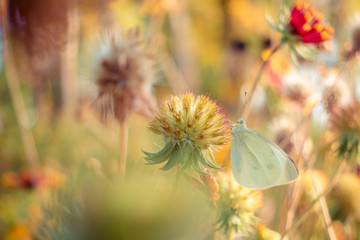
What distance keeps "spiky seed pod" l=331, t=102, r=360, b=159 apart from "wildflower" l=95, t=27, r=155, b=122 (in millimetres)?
457

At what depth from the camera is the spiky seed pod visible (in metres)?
0.79

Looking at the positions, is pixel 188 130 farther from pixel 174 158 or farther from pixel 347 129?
pixel 347 129

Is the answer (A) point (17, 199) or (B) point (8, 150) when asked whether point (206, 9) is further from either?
(A) point (17, 199)

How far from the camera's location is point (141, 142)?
47.3 inches

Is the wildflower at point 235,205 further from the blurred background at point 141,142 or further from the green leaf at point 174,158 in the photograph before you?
the green leaf at point 174,158

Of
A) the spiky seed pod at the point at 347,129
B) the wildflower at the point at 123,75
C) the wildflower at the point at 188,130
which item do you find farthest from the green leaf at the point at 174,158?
the spiky seed pod at the point at 347,129

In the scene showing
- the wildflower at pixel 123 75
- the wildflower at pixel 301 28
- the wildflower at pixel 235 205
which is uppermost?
the wildflower at pixel 301 28

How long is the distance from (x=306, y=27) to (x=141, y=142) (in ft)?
2.29

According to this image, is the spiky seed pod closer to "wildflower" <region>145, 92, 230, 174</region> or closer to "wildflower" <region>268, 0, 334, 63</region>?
"wildflower" <region>268, 0, 334, 63</region>

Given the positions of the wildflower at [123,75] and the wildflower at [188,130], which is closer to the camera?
the wildflower at [188,130]

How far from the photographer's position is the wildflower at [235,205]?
0.60 metres

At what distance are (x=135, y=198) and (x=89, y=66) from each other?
2.20ft

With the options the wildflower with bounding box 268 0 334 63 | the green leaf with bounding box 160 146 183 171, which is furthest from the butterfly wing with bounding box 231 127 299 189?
the wildflower with bounding box 268 0 334 63

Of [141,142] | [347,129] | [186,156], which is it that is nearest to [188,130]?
[186,156]
